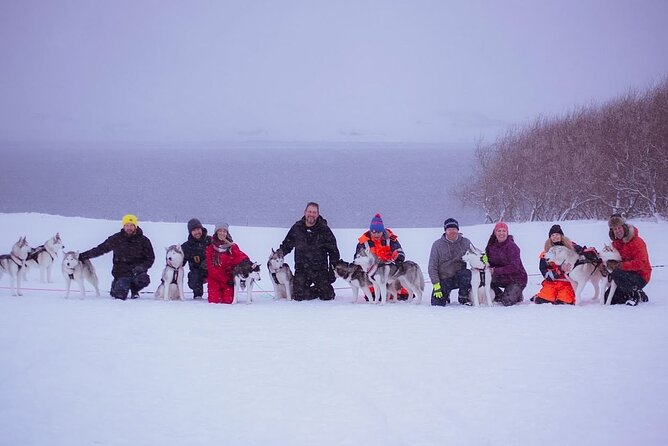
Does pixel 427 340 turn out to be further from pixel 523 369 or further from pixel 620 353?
pixel 620 353

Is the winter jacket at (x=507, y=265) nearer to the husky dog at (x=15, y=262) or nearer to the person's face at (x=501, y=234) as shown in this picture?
the person's face at (x=501, y=234)

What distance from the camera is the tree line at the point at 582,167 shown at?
23250 mm

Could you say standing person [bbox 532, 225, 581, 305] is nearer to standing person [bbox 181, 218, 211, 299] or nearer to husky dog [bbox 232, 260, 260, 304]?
husky dog [bbox 232, 260, 260, 304]

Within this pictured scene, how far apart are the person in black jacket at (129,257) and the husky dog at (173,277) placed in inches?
15.8

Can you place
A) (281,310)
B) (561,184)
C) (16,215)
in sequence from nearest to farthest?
1. (281,310)
2. (16,215)
3. (561,184)

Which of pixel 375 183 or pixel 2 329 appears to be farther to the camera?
pixel 375 183

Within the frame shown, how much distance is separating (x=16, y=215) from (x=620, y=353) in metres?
17.0

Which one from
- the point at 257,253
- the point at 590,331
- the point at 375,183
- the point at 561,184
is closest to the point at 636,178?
the point at 561,184

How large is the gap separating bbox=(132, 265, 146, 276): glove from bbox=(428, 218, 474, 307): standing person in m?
4.20

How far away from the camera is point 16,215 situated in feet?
58.1

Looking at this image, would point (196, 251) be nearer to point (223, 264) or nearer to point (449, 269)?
point (223, 264)

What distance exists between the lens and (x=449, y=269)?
8.42 metres

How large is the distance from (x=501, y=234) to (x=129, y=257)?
5392 millimetres

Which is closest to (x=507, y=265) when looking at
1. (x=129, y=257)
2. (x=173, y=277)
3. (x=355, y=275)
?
(x=355, y=275)
